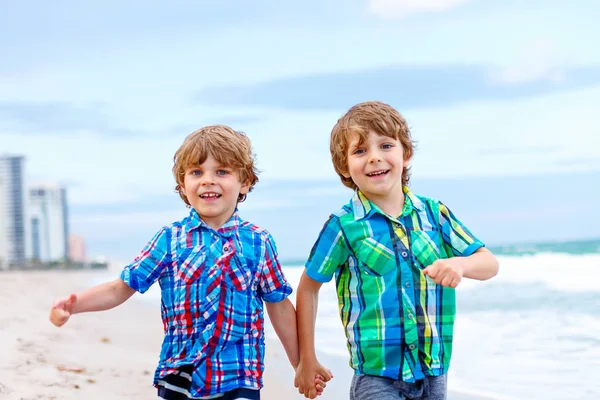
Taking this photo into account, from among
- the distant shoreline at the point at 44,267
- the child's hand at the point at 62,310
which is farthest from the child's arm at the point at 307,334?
the distant shoreline at the point at 44,267

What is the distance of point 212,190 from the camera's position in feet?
9.63

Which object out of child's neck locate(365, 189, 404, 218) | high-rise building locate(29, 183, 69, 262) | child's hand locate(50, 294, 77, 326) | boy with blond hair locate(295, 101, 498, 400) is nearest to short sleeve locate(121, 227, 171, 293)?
child's hand locate(50, 294, 77, 326)

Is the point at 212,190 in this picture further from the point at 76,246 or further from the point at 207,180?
the point at 76,246

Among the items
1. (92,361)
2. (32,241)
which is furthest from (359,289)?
(32,241)

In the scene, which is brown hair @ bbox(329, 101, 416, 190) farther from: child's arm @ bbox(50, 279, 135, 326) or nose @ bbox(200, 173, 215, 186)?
child's arm @ bbox(50, 279, 135, 326)

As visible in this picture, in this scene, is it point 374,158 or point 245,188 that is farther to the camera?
point 245,188

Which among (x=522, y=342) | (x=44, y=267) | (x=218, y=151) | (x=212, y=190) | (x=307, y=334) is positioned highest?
(x=44, y=267)

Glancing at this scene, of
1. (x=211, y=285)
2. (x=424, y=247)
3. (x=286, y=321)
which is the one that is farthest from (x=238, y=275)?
(x=424, y=247)

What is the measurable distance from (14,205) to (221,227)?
118 metres

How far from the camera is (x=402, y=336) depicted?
280 centimetres

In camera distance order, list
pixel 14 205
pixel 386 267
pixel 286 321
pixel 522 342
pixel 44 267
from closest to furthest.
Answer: pixel 386 267 → pixel 286 321 → pixel 522 342 → pixel 44 267 → pixel 14 205

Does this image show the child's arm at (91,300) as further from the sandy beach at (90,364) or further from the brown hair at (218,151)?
the sandy beach at (90,364)

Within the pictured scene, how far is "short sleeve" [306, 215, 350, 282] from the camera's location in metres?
2.92

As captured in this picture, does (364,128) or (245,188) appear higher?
(364,128)
